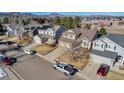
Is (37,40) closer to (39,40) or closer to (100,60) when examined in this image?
(39,40)

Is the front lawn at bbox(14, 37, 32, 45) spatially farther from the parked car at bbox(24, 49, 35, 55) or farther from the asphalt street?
the asphalt street

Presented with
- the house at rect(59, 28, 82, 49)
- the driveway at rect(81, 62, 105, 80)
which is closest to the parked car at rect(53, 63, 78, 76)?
the driveway at rect(81, 62, 105, 80)

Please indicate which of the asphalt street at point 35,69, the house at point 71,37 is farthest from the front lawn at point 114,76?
the house at point 71,37

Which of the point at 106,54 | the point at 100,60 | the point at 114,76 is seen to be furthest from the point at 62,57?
the point at 114,76

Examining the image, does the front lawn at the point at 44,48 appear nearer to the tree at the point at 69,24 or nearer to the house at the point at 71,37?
the house at the point at 71,37

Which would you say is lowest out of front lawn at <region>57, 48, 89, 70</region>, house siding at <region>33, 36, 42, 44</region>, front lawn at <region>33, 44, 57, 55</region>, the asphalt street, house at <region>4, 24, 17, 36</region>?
the asphalt street

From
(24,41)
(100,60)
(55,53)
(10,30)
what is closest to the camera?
(100,60)
